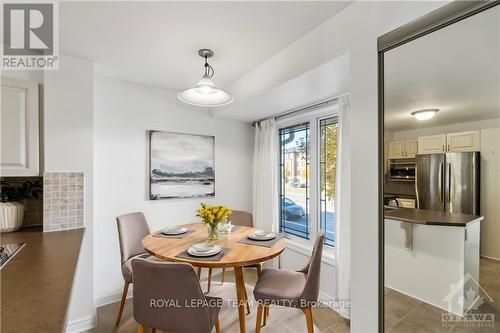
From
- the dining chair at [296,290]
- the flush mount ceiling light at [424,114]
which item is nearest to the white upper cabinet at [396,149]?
the flush mount ceiling light at [424,114]

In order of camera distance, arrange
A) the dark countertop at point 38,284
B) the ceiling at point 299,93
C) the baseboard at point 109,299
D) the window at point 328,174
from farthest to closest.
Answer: the window at point 328,174, the baseboard at point 109,299, the ceiling at point 299,93, the dark countertop at point 38,284

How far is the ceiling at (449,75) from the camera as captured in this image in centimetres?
103

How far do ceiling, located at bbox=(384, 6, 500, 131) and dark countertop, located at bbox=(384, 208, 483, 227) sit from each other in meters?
0.45

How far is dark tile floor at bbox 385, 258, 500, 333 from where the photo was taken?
1.03 m

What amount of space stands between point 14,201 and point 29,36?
137cm

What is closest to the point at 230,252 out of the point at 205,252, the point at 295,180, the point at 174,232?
the point at 205,252

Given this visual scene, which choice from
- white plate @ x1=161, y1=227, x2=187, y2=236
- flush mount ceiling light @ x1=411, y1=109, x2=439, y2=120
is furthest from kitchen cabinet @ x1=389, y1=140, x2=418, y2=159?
white plate @ x1=161, y1=227, x2=187, y2=236

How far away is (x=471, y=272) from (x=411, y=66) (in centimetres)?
106

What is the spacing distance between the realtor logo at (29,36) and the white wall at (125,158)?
0.54 metres

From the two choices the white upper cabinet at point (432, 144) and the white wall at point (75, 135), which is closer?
the white upper cabinet at point (432, 144)

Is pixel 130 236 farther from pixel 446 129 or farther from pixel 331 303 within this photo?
pixel 446 129

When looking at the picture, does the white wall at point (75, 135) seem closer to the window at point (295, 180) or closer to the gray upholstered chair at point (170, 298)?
the gray upholstered chair at point (170, 298)

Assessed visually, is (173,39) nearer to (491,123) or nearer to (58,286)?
(58,286)

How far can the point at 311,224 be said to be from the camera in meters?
3.01
